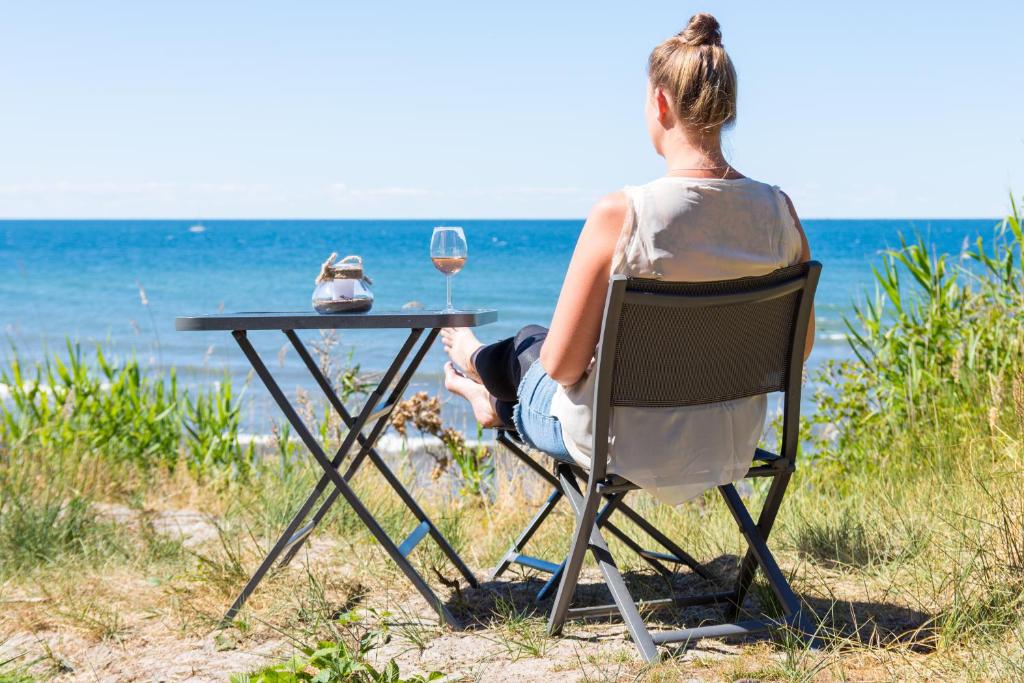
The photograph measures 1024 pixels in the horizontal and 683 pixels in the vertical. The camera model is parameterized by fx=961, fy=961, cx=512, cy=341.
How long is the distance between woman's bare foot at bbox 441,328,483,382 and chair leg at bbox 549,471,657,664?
49cm

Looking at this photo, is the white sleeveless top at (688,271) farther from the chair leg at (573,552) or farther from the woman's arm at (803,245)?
the chair leg at (573,552)

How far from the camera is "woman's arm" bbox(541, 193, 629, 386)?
6.82 feet

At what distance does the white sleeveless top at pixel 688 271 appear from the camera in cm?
208

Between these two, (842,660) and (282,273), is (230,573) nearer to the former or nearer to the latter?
(842,660)

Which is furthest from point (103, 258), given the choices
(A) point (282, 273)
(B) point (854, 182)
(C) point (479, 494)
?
(C) point (479, 494)

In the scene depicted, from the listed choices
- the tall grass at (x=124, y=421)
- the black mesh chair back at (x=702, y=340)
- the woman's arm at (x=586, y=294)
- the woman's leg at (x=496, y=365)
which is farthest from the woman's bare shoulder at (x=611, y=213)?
the tall grass at (x=124, y=421)

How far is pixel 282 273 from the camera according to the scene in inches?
1393

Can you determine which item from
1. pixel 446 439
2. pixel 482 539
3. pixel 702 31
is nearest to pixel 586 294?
pixel 702 31

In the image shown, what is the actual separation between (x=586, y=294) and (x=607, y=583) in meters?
0.74

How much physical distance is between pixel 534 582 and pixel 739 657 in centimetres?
96

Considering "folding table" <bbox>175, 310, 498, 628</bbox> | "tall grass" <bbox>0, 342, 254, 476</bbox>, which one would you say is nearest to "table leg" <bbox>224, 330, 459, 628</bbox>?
"folding table" <bbox>175, 310, 498, 628</bbox>

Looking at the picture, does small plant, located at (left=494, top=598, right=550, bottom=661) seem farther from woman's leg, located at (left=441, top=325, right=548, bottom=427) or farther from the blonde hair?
the blonde hair

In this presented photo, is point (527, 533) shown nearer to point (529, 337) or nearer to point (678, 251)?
point (529, 337)

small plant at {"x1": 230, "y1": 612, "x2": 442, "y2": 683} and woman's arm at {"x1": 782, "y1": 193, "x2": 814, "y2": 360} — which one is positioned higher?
woman's arm at {"x1": 782, "y1": 193, "x2": 814, "y2": 360}
